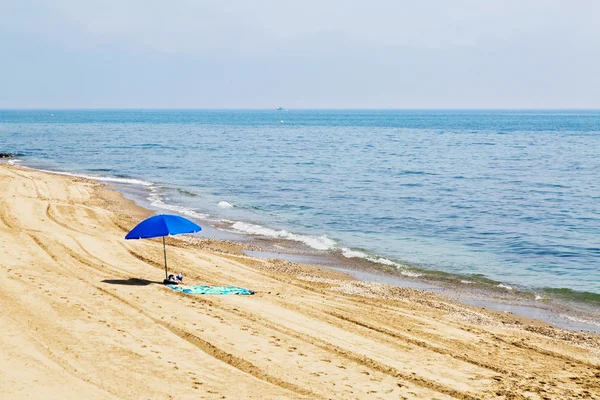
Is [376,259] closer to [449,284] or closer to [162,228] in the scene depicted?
[449,284]

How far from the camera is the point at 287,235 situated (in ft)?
89.7

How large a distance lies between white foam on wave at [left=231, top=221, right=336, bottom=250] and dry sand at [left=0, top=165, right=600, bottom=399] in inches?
214

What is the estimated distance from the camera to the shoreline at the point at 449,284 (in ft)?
56.7

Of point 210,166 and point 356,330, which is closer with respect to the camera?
point 356,330

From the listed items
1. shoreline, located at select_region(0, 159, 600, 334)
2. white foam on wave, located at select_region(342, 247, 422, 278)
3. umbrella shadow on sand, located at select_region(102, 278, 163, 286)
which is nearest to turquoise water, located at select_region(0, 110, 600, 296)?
white foam on wave, located at select_region(342, 247, 422, 278)

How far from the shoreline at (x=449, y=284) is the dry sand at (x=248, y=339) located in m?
1.14

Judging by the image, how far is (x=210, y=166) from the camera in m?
58.4

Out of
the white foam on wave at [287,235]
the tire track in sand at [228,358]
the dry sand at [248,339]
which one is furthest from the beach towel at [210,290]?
the white foam on wave at [287,235]

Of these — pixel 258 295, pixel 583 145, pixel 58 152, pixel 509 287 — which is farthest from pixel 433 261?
pixel 583 145

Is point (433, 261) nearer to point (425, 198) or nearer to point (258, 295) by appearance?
point (258, 295)

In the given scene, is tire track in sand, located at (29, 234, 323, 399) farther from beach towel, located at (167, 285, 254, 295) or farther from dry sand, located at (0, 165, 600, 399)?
beach towel, located at (167, 285, 254, 295)

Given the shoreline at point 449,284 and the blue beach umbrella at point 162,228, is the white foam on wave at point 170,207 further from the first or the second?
the blue beach umbrella at point 162,228

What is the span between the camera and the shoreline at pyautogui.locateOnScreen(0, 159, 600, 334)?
17.3 m

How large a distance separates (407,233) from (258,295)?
13314 millimetres
